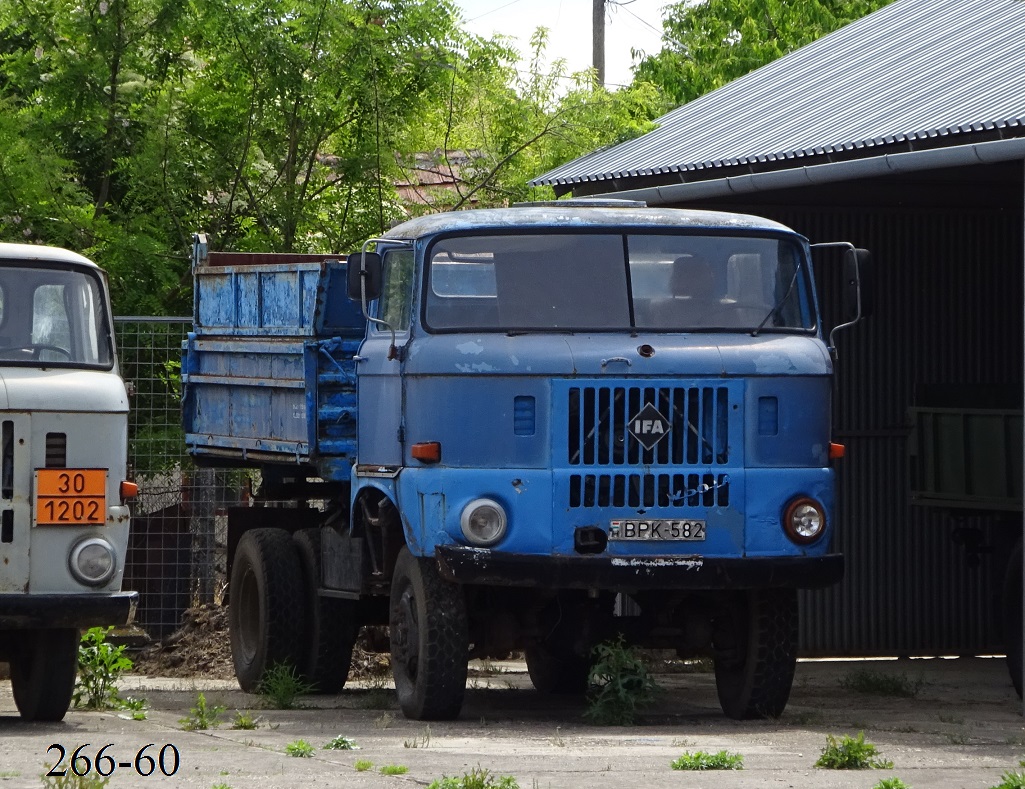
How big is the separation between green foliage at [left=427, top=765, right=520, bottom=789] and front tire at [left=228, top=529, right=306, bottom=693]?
16.4 ft

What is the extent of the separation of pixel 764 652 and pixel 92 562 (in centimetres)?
364

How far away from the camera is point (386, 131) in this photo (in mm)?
16312

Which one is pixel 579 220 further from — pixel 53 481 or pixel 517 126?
pixel 517 126

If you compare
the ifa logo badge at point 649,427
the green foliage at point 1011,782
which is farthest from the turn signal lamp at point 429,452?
the green foliage at point 1011,782

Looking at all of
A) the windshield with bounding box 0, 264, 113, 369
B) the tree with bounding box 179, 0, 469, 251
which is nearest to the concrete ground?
the windshield with bounding box 0, 264, 113, 369

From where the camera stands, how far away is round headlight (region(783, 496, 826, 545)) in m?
10.2

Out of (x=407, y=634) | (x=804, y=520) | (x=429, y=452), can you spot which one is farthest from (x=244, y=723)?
(x=804, y=520)

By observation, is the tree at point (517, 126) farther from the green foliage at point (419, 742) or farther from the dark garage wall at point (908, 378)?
the green foliage at point (419, 742)

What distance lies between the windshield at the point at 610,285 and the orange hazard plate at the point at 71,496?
1.96 metres

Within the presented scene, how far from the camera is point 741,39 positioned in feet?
117

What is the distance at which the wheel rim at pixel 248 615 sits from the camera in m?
12.9

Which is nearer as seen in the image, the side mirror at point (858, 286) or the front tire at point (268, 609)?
the side mirror at point (858, 286)

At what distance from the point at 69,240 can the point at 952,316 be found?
7255 mm

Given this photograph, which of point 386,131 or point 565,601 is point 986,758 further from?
point 386,131
